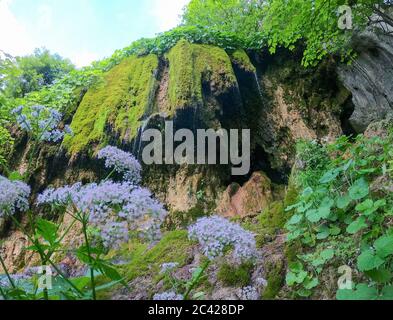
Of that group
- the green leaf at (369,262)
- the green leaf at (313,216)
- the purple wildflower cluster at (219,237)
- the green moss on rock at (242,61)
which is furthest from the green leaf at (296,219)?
the green moss on rock at (242,61)

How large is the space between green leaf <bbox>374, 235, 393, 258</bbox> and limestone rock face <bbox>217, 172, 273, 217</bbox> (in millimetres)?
2931

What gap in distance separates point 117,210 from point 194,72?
5.01 meters

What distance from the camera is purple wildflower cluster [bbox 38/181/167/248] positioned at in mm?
1361

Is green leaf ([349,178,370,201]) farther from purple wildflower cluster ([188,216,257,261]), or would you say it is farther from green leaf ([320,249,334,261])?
purple wildflower cluster ([188,216,257,261])

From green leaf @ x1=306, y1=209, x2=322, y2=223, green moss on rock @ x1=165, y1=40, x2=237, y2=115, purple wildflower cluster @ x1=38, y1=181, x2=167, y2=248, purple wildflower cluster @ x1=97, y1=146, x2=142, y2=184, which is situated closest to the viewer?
purple wildflower cluster @ x1=38, y1=181, x2=167, y2=248

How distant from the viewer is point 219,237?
1426 millimetres

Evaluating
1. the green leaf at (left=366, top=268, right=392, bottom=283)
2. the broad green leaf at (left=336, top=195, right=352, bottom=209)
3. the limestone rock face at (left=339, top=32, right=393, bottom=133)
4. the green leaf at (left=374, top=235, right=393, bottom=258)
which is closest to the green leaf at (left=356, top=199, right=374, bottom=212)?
the broad green leaf at (left=336, top=195, right=352, bottom=209)

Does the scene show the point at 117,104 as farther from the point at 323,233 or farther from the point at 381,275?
the point at 381,275

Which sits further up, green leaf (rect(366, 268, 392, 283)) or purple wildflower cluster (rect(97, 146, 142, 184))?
purple wildflower cluster (rect(97, 146, 142, 184))

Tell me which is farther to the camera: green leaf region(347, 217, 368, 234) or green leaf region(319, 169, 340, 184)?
green leaf region(319, 169, 340, 184)

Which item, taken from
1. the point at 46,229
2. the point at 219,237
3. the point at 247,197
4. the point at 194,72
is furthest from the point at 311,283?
the point at 194,72

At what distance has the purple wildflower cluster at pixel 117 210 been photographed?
4.47 feet

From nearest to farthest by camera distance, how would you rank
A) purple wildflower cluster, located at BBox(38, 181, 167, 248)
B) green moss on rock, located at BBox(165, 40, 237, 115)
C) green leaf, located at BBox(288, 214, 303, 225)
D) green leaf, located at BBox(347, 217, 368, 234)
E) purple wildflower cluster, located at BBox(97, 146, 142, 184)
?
purple wildflower cluster, located at BBox(38, 181, 167, 248) < purple wildflower cluster, located at BBox(97, 146, 142, 184) < green leaf, located at BBox(347, 217, 368, 234) < green leaf, located at BBox(288, 214, 303, 225) < green moss on rock, located at BBox(165, 40, 237, 115)
